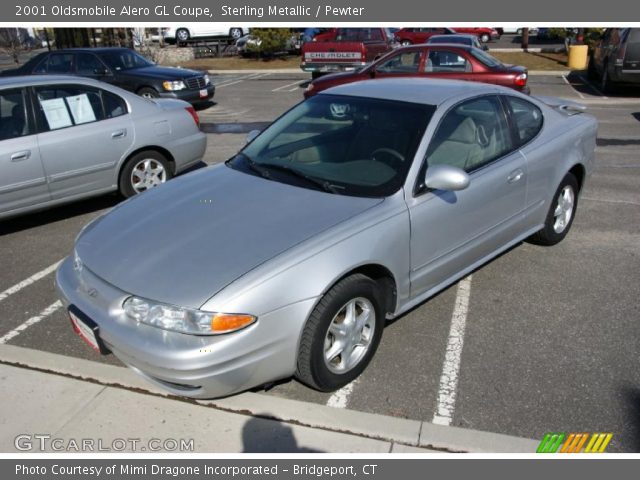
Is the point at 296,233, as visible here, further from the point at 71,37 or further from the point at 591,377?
the point at 71,37

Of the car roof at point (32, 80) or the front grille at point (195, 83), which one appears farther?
the front grille at point (195, 83)

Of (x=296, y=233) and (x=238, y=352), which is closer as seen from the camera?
(x=238, y=352)

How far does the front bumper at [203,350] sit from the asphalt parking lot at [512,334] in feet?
1.82

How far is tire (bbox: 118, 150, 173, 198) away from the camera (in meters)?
6.30

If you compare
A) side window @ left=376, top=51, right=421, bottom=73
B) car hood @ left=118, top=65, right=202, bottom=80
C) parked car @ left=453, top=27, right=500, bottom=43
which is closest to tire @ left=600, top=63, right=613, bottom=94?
side window @ left=376, top=51, right=421, bottom=73

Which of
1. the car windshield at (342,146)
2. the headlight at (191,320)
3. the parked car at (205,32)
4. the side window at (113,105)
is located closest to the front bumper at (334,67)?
the side window at (113,105)

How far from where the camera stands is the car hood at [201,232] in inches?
113

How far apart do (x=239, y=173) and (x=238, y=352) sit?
5.40 feet

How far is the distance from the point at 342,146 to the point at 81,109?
137 inches

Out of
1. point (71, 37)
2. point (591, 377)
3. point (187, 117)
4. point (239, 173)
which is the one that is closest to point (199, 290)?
point (239, 173)

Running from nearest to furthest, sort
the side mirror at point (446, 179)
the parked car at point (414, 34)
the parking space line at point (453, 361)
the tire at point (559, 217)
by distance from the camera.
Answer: the parking space line at point (453, 361)
the side mirror at point (446, 179)
the tire at point (559, 217)
the parked car at point (414, 34)

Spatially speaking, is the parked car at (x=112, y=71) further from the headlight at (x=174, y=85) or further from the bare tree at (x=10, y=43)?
the bare tree at (x=10, y=43)

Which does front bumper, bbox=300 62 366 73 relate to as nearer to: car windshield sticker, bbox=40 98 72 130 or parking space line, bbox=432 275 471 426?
car windshield sticker, bbox=40 98 72 130

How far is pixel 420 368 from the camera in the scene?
3.50 metres
